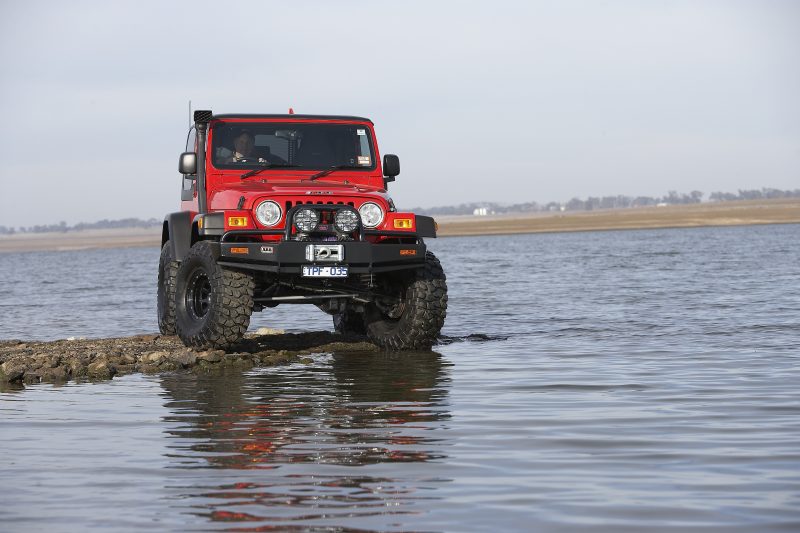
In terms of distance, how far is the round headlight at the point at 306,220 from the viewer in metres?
10.2

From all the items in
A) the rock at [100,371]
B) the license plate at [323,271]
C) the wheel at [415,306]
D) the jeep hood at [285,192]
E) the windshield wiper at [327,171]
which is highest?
the windshield wiper at [327,171]

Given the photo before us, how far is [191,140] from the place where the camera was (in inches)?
481

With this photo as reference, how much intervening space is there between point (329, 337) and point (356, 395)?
14.2 feet

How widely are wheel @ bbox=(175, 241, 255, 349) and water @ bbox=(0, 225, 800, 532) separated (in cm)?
63

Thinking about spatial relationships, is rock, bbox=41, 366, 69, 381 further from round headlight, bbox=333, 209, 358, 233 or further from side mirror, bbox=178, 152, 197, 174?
round headlight, bbox=333, 209, 358, 233

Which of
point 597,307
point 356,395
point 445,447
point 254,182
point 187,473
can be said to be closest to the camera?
point 187,473

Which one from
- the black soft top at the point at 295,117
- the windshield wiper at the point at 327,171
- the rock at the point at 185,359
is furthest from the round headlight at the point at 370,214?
the rock at the point at 185,359

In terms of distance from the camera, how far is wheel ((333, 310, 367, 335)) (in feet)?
42.0

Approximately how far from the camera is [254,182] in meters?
11.1

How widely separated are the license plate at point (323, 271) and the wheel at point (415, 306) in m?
0.95

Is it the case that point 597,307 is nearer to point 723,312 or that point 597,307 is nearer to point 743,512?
point 723,312

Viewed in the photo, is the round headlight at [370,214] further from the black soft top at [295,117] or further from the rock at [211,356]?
the rock at [211,356]

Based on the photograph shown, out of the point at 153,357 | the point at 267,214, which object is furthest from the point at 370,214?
the point at 153,357

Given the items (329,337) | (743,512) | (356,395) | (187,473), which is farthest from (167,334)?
(743,512)
